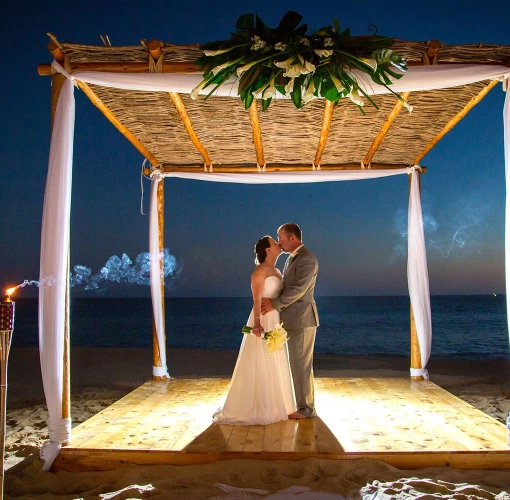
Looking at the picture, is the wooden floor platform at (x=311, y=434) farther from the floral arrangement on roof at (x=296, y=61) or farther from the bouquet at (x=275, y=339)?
the floral arrangement on roof at (x=296, y=61)

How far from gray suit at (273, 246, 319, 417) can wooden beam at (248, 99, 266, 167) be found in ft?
4.01

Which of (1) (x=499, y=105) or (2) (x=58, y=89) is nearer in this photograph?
(2) (x=58, y=89)

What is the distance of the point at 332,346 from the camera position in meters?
23.9

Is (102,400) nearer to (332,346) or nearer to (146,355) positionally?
(146,355)

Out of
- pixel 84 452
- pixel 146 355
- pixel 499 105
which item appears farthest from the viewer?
pixel 499 105

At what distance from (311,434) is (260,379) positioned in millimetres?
632

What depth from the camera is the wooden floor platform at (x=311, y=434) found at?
11.7ft

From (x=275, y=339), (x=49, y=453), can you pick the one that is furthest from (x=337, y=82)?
(x=49, y=453)

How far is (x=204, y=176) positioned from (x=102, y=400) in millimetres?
2874

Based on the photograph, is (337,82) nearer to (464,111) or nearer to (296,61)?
(296,61)

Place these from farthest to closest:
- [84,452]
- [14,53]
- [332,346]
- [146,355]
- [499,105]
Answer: [332,346], [14,53], [499,105], [146,355], [84,452]

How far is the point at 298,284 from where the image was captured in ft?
15.3

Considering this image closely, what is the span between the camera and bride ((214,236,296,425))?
14.7 ft

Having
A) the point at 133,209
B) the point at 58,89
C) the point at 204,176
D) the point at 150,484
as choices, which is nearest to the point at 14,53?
the point at 133,209
